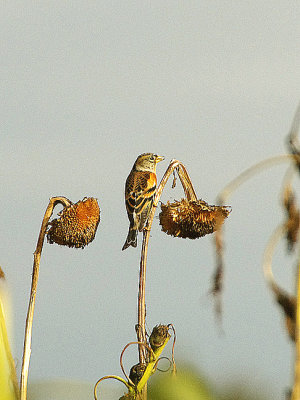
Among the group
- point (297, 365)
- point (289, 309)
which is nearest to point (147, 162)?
point (289, 309)

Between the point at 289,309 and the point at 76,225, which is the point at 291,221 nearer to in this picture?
the point at 289,309

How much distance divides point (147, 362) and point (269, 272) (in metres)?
1.51

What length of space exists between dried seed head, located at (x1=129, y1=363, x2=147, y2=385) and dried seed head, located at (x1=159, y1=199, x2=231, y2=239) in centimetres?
127

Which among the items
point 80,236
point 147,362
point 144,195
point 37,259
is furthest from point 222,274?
point 144,195

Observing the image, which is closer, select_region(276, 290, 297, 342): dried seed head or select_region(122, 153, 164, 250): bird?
select_region(276, 290, 297, 342): dried seed head

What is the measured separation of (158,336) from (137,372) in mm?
199

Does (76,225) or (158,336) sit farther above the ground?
(76,225)

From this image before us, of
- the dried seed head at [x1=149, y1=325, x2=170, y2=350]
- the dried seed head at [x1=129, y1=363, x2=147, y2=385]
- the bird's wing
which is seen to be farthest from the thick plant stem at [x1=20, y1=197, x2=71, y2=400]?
the bird's wing

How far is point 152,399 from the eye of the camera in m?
1.40

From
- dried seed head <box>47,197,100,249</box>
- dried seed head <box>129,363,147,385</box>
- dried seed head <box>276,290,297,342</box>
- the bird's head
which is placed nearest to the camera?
dried seed head <box>276,290,297,342</box>

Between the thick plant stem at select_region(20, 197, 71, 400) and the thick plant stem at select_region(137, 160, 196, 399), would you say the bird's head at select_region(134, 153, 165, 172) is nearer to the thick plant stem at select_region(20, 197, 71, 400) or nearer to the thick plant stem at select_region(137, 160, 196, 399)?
the thick plant stem at select_region(137, 160, 196, 399)

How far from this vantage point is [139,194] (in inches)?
265

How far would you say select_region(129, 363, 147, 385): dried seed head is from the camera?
280cm

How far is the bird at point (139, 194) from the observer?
625cm
